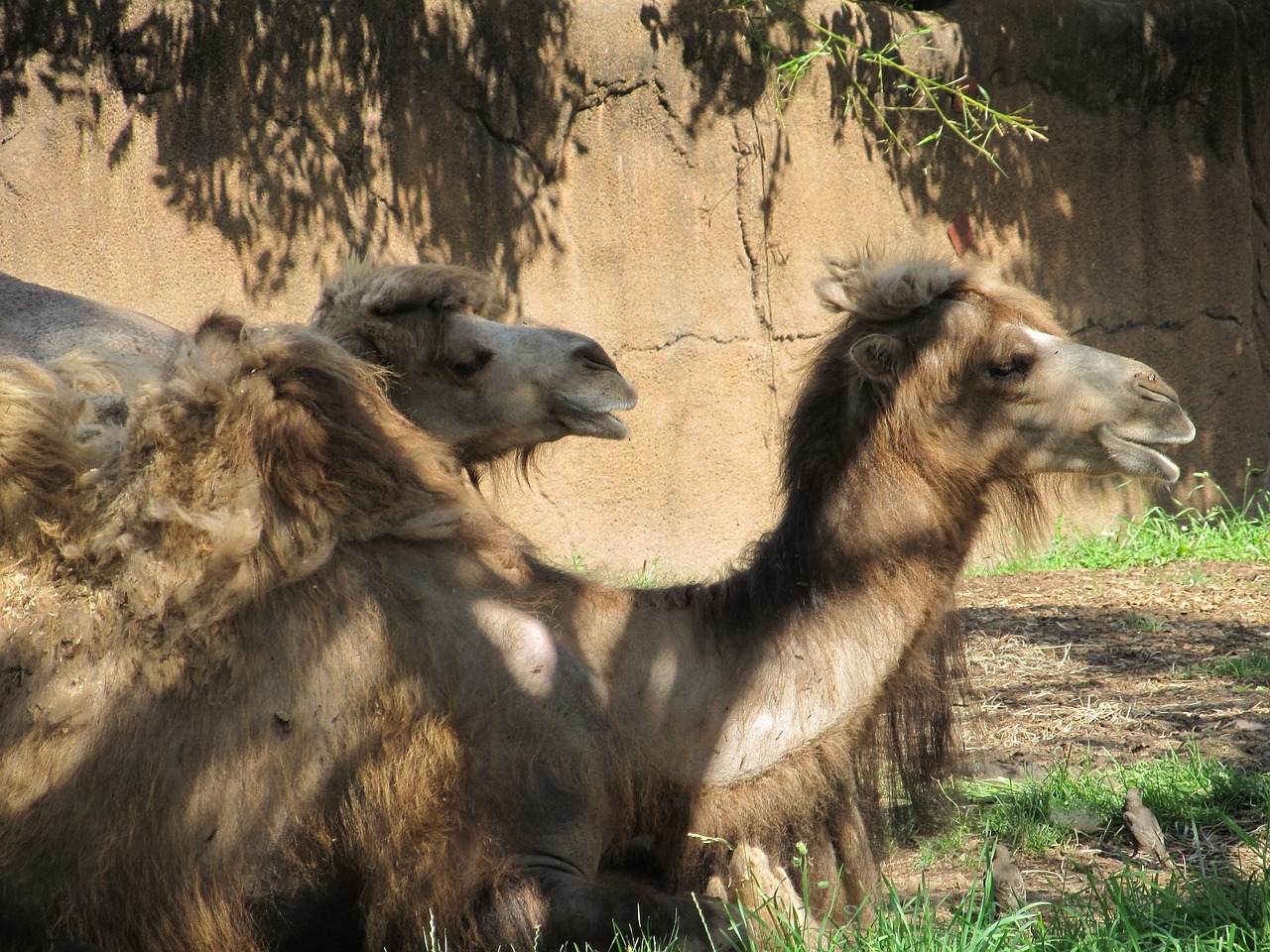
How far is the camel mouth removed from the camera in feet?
9.75

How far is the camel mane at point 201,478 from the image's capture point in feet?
8.55

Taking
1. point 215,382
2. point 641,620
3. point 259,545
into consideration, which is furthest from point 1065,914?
point 215,382

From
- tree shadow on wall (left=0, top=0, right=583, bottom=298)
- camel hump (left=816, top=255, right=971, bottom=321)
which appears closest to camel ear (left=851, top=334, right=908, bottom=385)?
camel hump (left=816, top=255, right=971, bottom=321)

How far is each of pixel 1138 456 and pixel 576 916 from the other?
155 centimetres

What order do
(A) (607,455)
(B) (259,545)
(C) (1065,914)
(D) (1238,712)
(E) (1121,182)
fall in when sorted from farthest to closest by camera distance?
(E) (1121,182) → (A) (607,455) → (D) (1238,712) → (B) (259,545) → (C) (1065,914)

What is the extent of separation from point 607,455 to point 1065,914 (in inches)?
171

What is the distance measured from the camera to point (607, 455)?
6633 millimetres

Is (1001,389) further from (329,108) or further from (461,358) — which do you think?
(329,108)

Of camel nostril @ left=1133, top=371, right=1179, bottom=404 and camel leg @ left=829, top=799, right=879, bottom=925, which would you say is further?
camel nostril @ left=1133, top=371, right=1179, bottom=404

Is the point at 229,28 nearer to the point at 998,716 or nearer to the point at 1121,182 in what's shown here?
the point at 998,716

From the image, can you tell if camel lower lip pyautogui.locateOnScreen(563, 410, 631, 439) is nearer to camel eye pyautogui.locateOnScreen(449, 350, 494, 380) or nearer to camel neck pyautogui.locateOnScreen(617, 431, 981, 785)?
camel eye pyautogui.locateOnScreen(449, 350, 494, 380)

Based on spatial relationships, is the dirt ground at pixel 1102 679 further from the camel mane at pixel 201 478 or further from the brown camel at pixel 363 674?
the camel mane at pixel 201 478

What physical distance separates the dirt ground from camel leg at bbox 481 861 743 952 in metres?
0.52

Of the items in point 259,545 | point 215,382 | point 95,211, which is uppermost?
point 95,211
